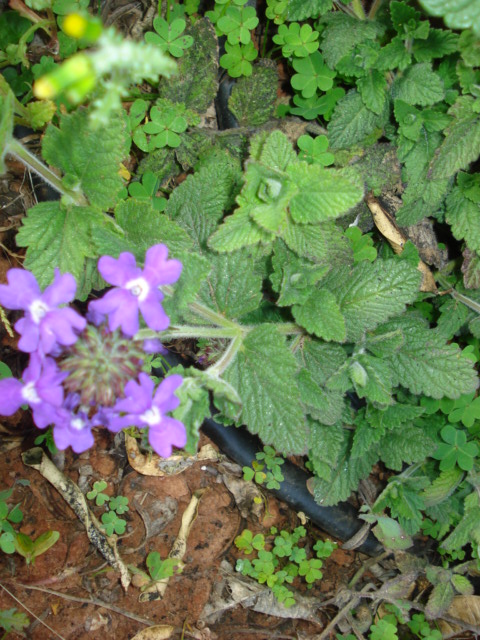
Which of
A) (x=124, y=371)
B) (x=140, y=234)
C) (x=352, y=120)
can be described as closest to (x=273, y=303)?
(x=140, y=234)

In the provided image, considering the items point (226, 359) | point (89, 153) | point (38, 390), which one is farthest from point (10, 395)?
point (89, 153)

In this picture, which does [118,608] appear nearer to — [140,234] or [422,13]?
[140,234]

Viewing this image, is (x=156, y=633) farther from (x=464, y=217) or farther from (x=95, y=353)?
(x=464, y=217)

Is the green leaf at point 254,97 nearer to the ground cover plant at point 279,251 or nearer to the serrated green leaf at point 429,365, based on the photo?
the ground cover plant at point 279,251

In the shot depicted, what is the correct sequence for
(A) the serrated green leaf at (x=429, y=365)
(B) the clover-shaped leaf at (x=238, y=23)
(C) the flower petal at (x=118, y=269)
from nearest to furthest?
(C) the flower petal at (x=118, y=269), (A) the serrated green leaf at (x=429, y=365), (B) the clover-shaped leaf at (x=238, y=23)

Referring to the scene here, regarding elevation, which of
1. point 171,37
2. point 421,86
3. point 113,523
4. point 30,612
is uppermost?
point 421,86

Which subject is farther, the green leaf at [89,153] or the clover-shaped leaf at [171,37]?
the clover-shaped leaf at [171,37]

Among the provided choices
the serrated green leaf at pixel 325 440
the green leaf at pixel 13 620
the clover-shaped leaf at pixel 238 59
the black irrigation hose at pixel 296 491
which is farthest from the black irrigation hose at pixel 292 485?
the clover-shaped leaf at pixel 238 59

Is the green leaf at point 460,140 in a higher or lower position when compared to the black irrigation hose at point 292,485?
higher
